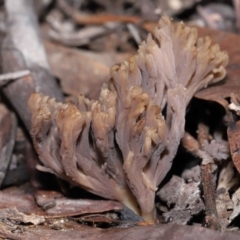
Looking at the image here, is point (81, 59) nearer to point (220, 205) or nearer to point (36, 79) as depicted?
point (36, 79)

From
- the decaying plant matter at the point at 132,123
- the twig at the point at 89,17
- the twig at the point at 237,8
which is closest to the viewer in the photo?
the decaying plant matter at the point at 132,123

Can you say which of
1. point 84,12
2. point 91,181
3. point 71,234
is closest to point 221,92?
point 91,181

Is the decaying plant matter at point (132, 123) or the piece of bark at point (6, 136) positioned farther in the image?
the piece of bark at point (6, 136)

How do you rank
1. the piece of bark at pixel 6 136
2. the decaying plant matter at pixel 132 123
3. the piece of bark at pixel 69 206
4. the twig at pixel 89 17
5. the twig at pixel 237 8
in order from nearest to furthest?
the decaying plant matter at pixel 132 123, the piece of bark at pixel 69 206, the piece of bark at pixel 6 136, the twig at pixel 237 8, the twig at pixel 89 17

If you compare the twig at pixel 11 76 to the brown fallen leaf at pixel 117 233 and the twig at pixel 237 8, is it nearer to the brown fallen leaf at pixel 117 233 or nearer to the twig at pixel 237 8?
the brown fallen leaf at pixel 117 233

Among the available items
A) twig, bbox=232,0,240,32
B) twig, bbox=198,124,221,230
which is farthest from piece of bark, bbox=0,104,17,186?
twig, bbox=232,0,240,32

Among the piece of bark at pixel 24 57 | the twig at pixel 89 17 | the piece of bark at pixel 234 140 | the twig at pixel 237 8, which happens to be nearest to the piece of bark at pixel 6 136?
the piece of bark at pixel 24 57

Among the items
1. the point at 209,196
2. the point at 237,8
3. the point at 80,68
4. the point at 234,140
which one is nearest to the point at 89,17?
the point at 80,68
